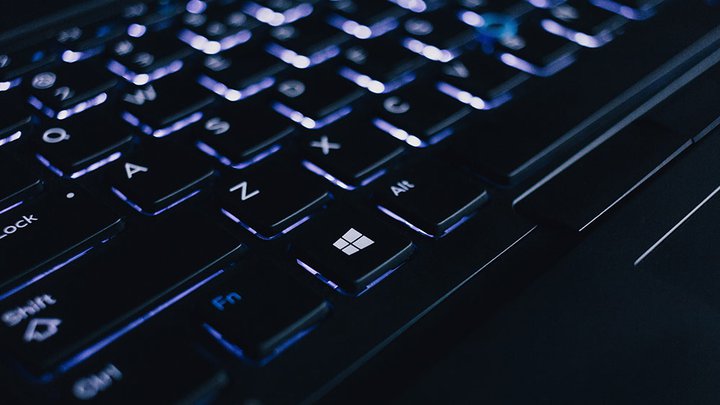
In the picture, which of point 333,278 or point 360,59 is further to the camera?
point 360,59

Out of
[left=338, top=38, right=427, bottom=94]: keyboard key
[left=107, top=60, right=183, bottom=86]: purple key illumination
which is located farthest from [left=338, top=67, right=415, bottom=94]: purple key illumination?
[left=107, top=60, right=183, bottom=86]: purple key illumination

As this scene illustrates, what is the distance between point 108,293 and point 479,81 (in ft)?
0.82

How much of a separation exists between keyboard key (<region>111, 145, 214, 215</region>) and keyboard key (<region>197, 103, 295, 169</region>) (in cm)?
2

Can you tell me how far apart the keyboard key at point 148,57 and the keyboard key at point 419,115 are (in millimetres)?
127

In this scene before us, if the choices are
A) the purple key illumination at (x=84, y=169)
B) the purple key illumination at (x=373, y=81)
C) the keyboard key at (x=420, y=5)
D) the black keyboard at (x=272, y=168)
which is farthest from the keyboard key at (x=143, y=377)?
the keyboard key at (x=420, y=5)

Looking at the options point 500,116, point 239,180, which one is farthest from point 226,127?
point 500,116

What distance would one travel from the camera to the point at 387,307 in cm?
30

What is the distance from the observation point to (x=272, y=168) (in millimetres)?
362

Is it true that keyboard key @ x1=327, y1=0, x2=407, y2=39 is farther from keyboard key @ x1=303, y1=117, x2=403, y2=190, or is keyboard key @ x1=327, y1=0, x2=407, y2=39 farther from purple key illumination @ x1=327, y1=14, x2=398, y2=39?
keyboard key @ x1=303, y1=117, x2=403, y2=190

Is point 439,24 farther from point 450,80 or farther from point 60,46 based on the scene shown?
point 60,46

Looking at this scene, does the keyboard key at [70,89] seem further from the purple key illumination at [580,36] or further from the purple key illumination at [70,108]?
the purple key illumination at [580,36]

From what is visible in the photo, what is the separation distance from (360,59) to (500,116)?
95mm

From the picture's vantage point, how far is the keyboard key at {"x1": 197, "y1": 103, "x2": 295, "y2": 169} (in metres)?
0.37

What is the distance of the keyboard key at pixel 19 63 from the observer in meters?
0.40
